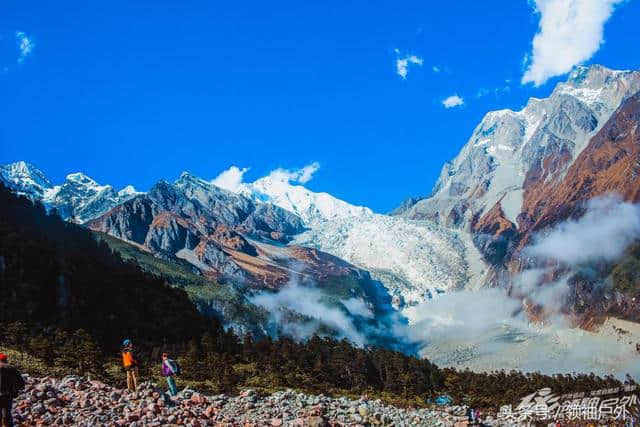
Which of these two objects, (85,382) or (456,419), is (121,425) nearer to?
(85,382)

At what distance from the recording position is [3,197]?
134 m

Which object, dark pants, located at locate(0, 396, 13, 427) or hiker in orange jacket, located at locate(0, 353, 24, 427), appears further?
dark pants, located at locate(0, 396, 13, 427)

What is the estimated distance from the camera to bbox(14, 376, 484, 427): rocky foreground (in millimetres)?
28891

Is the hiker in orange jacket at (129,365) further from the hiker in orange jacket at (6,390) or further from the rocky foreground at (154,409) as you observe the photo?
the hiker in orange jacket at (6,390)

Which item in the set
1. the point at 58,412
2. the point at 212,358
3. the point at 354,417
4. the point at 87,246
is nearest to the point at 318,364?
the point at 212,358

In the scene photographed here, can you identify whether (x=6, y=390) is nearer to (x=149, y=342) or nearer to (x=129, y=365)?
(x=129, y=365)

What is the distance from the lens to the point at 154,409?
Result: 100ft

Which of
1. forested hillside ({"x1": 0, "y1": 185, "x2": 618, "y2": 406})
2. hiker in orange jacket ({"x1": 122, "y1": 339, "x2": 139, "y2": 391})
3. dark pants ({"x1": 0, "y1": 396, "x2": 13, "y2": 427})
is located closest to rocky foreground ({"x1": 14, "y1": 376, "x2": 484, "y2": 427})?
hiker in orange jacket ({"x1": 122, "y1": 339, "x2": 139, "y2": 391})

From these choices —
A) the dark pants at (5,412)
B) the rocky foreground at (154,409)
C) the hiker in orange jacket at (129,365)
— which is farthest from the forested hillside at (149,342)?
the dark pants at (5,412)

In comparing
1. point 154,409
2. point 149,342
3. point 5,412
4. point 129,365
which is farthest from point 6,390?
point 149,342

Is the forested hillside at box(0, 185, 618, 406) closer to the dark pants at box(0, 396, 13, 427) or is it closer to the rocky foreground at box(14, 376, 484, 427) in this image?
the rocky foreground at box(14, 376, 484, 427)

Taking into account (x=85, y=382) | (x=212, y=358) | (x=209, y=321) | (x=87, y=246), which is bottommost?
(x=85, y=382)

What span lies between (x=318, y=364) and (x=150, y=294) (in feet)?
158

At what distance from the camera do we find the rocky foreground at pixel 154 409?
2889 cm
